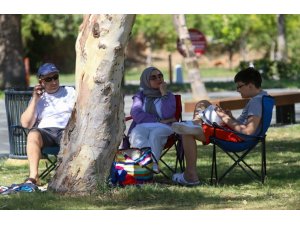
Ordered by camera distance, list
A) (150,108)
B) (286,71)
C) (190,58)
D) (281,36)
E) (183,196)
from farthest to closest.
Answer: (281,36)
(286,71)
(190,58)
(150,108)
(183,196)

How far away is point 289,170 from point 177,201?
253cm

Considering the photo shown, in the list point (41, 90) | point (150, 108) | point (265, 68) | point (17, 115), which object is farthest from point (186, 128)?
point (265, 68)

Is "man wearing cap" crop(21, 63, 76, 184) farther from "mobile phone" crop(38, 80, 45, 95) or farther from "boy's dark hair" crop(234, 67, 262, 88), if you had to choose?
"boy's dark hair" crop(234, 67, 262, 88)

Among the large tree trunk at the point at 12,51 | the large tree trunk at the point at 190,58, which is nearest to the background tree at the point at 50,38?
the large tree trunk at the point at 12,51

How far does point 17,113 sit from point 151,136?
7.44 ft

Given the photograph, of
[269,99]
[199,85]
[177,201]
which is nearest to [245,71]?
[269,99]

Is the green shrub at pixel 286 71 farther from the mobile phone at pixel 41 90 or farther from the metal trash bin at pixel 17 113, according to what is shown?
the mobile phone at pixel 41 90

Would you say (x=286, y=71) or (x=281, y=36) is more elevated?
(x=281, y=36)

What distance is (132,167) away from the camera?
9.34m

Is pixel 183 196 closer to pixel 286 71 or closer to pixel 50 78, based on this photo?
pixel 50 78

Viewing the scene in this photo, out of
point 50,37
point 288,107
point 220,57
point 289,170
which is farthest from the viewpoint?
point 220,57

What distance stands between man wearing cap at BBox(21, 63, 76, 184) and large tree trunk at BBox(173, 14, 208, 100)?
33.7 ft

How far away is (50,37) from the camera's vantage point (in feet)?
179
